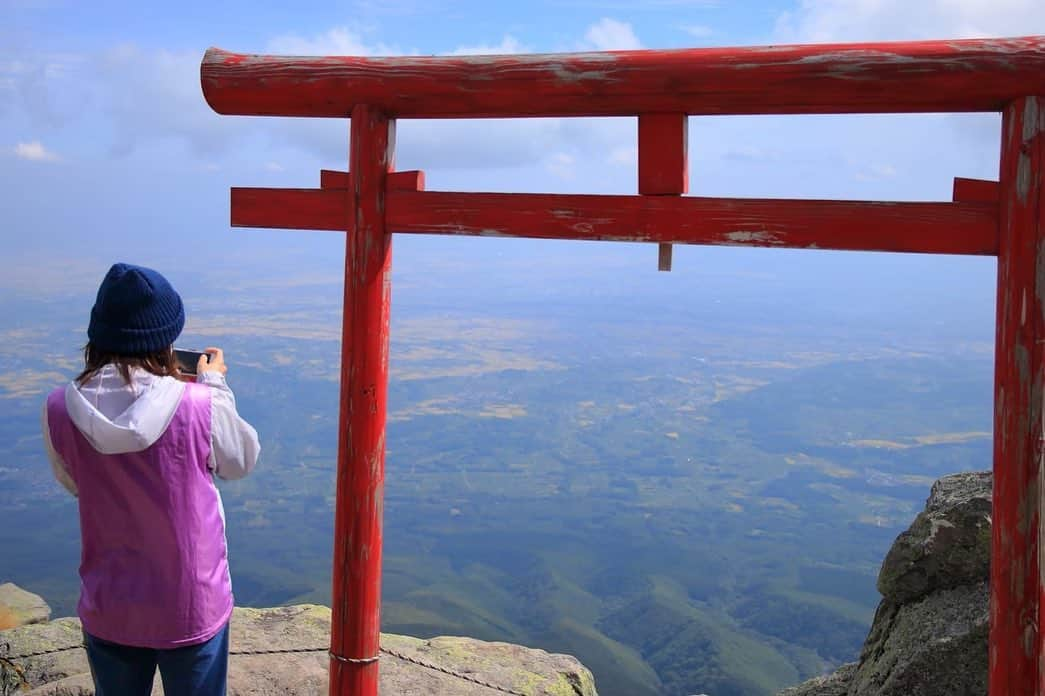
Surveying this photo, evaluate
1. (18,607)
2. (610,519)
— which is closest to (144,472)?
(18,607)

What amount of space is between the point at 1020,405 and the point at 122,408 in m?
2.62

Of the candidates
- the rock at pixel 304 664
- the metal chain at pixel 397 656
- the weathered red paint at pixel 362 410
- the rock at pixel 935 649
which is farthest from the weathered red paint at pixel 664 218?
the metal chain at pixel 397 656

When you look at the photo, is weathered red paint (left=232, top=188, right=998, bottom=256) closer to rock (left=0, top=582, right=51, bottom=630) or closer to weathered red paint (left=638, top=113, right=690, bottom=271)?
weathered red paint (left=638, top=113, right=690, bottom=271)

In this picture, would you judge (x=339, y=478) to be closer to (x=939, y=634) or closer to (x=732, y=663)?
(x=939, y=634)

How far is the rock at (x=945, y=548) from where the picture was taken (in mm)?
4477

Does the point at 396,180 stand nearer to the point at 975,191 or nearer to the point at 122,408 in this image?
the point at 122,408

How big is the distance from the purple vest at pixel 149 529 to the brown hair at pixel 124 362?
8 cm

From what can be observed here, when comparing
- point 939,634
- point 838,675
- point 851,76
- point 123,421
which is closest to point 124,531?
point 123,421

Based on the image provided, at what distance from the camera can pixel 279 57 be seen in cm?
367

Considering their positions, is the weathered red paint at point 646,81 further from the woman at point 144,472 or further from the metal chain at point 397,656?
the metal chain at point 397,656

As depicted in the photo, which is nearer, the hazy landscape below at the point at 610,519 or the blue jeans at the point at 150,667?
the blue jeans at the point at 150,667

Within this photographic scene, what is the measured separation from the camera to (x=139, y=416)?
2250 mm

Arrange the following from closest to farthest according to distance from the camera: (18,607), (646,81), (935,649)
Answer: (646,81), (935,649), (18,607)

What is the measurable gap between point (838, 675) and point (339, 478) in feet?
10.0
